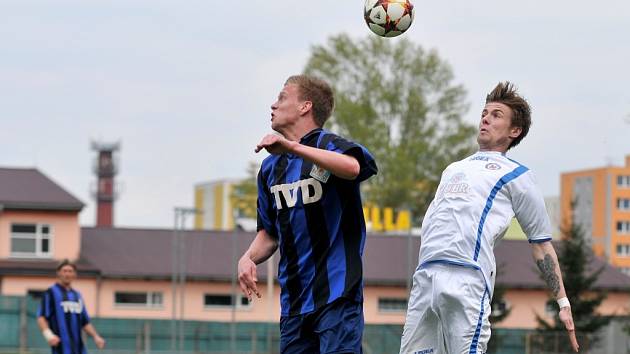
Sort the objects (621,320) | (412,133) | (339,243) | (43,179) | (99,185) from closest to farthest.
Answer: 1. (339,243)
2. (621,320)
3. (43,179)
4. (412,133)
5. (99,185)

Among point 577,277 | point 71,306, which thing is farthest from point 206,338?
point 71,306

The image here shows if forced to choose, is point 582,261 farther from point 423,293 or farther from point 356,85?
point 423,293

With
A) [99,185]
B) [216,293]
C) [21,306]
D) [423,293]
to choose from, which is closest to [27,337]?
[21,306]

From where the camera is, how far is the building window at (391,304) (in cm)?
6053

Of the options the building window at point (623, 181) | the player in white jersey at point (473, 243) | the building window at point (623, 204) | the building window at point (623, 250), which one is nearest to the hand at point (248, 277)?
the player in white jersey at point (473, 243)

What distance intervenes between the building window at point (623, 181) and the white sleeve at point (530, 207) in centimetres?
11907

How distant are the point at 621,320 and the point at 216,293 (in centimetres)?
1847

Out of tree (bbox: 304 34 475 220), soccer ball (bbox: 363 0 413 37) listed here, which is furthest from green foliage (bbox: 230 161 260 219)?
soccer ball (bbox: 363 0 413 37)

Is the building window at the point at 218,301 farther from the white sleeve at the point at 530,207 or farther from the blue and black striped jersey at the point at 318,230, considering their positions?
the blue and black striped jersey at the point at 318,230

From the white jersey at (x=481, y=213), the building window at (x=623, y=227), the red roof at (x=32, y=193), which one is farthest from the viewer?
the building window at (x=623, y=227)

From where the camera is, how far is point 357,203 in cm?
692

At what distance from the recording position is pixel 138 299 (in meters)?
58.7

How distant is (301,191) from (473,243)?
1031mm

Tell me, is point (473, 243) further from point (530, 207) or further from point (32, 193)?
point (32, 193)
